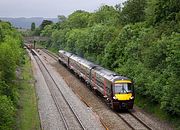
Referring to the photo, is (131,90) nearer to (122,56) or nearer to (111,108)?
(111,108)

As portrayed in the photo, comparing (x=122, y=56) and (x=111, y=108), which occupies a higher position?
(x=122, y=56)

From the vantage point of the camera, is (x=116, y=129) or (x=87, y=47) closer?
(x=116, y=129)

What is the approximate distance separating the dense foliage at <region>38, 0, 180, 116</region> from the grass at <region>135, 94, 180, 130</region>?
54 centimetres

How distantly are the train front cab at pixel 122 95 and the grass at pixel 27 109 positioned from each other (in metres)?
6.60

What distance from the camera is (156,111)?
33188mm

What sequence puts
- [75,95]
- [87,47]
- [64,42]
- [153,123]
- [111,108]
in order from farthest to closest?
[64,42] → [87,47] → [75,95] → [111,108] → [153,123]

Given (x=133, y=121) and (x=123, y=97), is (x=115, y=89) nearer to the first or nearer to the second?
(x=123, y=97)

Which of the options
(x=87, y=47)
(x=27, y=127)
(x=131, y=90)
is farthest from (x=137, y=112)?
(x=87, y=47)

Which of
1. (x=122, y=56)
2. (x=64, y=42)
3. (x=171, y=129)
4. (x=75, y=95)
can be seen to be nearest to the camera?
(x=171, y=129)

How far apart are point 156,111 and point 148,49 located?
6.62m

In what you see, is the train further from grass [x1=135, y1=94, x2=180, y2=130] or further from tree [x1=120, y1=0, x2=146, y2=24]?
tree [x1=120, y1=0, x2=146, y2=24]

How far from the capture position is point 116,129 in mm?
28672

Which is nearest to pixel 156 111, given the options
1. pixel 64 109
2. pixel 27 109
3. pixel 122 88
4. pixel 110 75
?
pixel 122 88

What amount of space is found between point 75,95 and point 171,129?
55.4 ft
